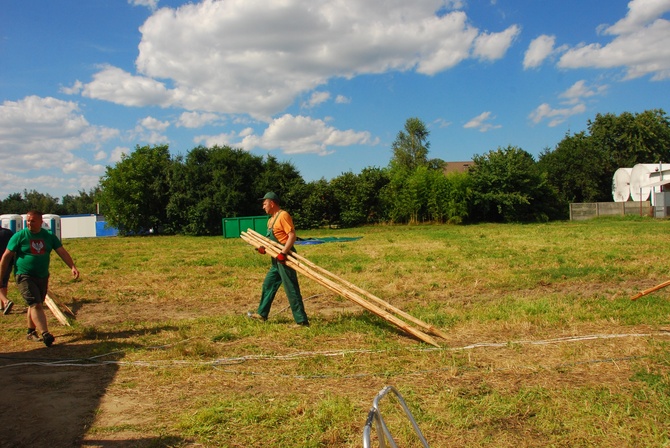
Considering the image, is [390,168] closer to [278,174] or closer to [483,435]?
[278,174]

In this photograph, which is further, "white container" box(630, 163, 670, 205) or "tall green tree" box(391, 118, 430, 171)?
"tall green tree" box(391, 118, 430, 171)

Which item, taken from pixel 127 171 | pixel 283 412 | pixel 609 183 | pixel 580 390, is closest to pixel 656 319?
pixel 580 390

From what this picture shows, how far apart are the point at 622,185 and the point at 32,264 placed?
45461 millimetres

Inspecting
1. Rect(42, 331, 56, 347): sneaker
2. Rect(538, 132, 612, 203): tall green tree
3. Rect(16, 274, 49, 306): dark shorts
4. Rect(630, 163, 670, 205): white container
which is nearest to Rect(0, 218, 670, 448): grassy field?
Rect(42, 331, 56, 347): sneaker

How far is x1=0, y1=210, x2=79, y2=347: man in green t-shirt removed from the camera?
21.3 ft

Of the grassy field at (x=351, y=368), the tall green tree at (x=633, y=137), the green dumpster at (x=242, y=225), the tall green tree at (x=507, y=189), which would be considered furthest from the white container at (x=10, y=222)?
the tall green tree at (x=633, y=137)

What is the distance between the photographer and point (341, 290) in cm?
660

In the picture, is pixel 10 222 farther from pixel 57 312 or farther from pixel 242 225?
pixel 242 225

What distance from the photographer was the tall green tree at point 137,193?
130ft

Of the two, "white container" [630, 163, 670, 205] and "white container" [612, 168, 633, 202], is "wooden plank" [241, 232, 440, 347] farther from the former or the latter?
"white container" [612, 168, 633, 202]

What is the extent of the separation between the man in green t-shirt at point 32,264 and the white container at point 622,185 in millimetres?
44676

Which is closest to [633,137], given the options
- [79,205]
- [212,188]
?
[212,188]

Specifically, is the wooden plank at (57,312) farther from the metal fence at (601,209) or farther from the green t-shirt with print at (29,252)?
the metal fence at (601,209)

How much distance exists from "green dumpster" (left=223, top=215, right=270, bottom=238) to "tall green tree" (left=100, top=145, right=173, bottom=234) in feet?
40.9
